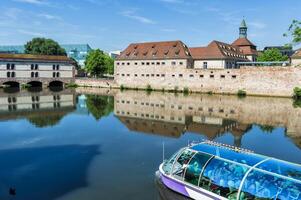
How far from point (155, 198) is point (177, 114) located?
1907 cm

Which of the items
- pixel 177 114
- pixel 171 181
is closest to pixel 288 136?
pixel 177 114

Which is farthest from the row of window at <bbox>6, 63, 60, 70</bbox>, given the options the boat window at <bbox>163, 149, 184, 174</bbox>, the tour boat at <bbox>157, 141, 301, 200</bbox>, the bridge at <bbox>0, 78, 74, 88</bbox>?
the tour boat at <bbox>157, 141, 301, 200</bbox>

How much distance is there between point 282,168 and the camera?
9562mm

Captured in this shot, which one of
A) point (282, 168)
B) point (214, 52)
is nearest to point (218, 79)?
point (214, 52)

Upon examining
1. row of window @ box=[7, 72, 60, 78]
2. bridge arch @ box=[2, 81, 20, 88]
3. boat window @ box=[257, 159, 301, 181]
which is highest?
row of window @ box=[7, 72, 60, 78]

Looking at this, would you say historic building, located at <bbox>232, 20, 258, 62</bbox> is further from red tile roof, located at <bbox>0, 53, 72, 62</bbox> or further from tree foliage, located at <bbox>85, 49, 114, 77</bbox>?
red tile roof, located at <bbox>0, 53, 72, 62</bbox>

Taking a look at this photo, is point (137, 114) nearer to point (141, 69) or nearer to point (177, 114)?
point (177, 114)

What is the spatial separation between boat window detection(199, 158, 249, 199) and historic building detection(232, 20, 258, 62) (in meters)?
72.1

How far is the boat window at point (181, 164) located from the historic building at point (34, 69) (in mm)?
60580

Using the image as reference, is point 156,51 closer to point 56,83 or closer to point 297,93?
point 56,83

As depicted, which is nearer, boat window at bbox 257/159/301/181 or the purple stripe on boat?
boat window at bbox 257/159/301/181

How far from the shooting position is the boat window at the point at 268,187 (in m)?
8.37

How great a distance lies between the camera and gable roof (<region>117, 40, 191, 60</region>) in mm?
60366

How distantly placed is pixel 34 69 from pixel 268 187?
66.2 meters
